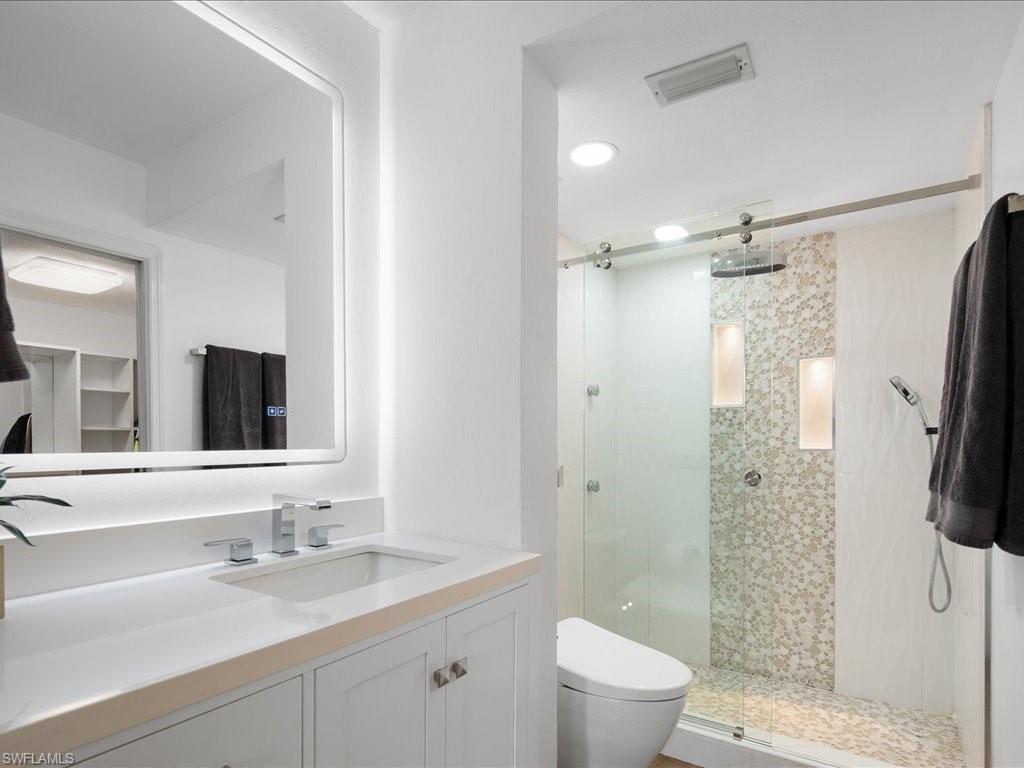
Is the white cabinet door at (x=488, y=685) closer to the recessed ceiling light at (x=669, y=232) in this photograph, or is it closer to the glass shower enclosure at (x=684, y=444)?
the glass shower enclosure at (x=684, y=444)

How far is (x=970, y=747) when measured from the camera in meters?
2.04

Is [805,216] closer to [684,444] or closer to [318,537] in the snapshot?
[684,444]

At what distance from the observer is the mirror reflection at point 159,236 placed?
3.90ft

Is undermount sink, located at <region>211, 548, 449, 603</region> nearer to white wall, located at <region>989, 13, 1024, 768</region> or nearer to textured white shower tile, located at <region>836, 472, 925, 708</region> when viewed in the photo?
white wall, located at <region>989, 13, 1024, 768</region>

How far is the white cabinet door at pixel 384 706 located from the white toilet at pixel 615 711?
2.57 feet

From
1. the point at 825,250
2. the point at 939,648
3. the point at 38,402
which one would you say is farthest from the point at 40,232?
the point at 939,648

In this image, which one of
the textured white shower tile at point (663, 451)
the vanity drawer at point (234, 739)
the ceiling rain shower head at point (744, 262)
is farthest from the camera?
the textured white shower tile at point (663, 451)

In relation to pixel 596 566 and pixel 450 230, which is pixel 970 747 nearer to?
pixel 596 566

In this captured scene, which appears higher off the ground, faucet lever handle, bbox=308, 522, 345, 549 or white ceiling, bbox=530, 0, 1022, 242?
white ceiling, bbox=530, 0, 1022, 242

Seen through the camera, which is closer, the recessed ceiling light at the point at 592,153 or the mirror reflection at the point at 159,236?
the mirror reflection at the point at 159,236

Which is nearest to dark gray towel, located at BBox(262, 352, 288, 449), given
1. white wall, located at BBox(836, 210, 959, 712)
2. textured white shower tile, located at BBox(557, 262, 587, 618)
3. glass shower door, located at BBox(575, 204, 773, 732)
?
textured white shower tile, located at BBox(557, 262, 587, 618)

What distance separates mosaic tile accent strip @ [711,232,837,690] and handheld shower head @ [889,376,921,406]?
0.99 ft

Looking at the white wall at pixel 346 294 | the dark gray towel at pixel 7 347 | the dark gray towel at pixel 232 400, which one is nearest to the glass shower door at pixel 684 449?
the white wall at pixel 346 294

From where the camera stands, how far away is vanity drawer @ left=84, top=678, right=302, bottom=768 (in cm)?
71
